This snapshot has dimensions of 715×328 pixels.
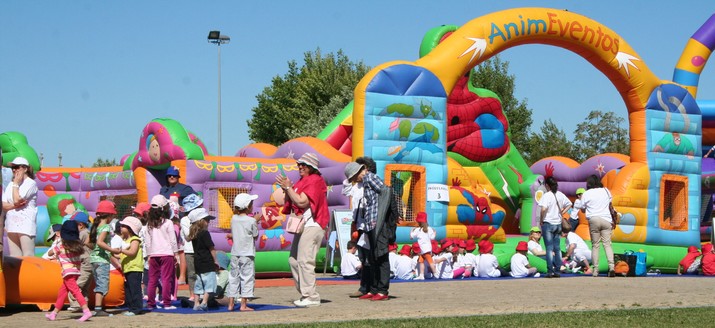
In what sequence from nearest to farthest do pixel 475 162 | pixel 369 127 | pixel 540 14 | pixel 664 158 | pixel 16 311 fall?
pixel 16 311, pixel 369 127, pixel 540 14, pixel 664 158, pixel 475 162

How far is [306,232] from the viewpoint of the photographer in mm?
10672

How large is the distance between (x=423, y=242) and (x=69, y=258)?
6818mm

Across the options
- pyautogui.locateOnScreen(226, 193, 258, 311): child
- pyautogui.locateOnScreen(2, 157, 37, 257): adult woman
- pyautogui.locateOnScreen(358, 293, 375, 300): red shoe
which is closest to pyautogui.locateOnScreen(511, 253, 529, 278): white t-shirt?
pyautogui.locateOnScreen(358, 293, 375, 300): red shoe

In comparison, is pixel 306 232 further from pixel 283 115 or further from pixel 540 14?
pixel 283 115

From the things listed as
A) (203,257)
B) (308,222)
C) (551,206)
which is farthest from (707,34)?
(203,257)

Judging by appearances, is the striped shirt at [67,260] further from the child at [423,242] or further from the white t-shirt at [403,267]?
the child at [423,242]

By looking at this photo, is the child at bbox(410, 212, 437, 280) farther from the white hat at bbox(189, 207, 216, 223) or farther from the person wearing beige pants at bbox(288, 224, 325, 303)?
the white hat at bbox(189, 207, 216, 223)

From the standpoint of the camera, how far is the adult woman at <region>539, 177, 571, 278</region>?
50.4 ft

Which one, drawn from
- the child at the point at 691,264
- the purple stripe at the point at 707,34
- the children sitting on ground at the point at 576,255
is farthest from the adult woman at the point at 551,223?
the purple stripe at the point at 707,34

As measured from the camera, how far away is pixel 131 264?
987cm

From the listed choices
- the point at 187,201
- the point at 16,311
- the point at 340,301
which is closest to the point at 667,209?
the point at 340,301

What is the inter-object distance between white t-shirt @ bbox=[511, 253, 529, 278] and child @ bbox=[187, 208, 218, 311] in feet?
21.5

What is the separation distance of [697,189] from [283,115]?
2795 centimetres

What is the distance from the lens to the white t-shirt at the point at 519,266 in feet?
51.6
